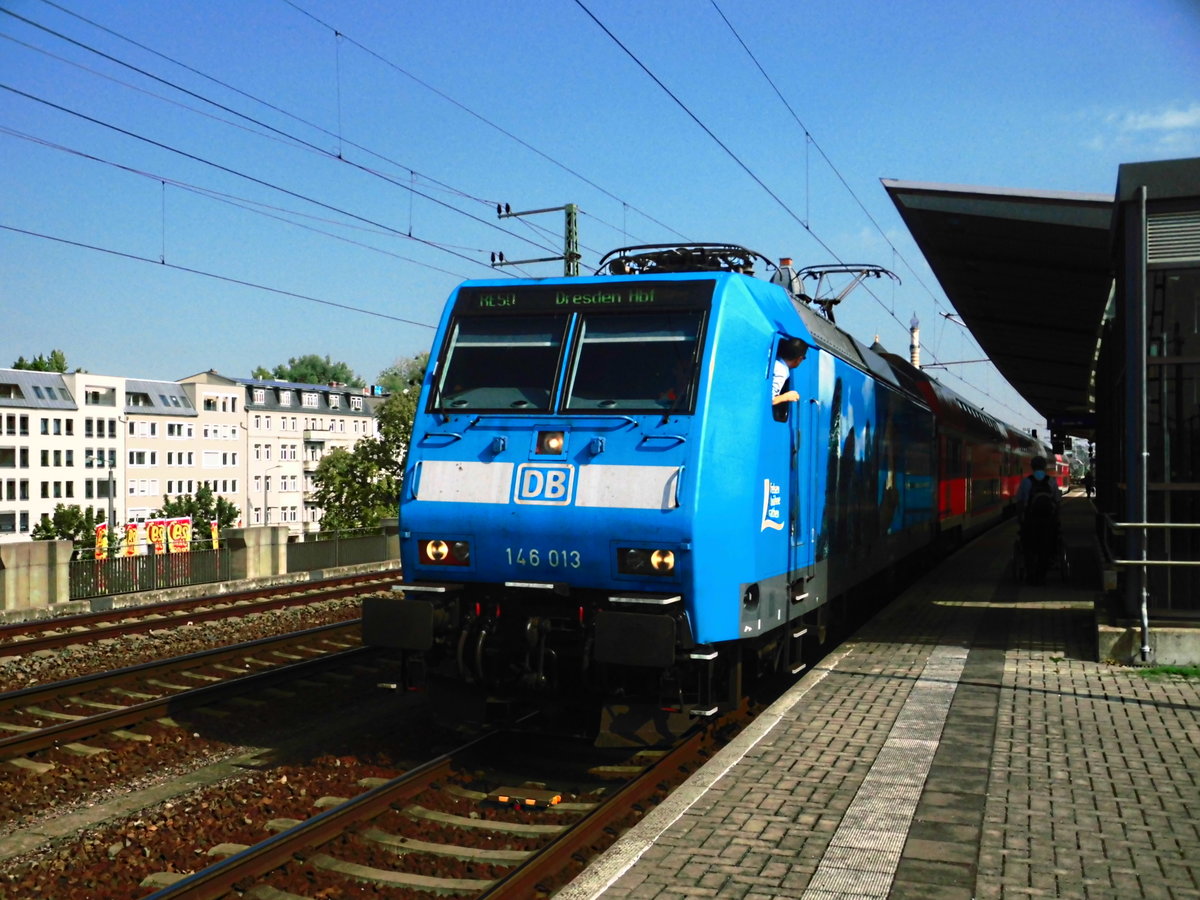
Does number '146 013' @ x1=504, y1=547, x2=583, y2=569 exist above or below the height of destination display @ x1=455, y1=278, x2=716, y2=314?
below

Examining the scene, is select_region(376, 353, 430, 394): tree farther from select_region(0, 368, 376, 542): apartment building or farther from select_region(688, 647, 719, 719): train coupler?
select_region(688, 647, 719, 719): train coupler

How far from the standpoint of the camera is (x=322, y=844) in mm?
6285

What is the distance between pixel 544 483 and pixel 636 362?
1069mm

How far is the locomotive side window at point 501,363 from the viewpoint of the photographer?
7.95 m

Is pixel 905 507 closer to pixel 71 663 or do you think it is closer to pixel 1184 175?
pixel 1184 175

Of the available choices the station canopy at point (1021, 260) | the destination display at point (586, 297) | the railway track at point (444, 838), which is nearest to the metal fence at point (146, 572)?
the destination display at point (586, 297)

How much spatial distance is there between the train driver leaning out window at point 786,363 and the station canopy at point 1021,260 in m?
5.29

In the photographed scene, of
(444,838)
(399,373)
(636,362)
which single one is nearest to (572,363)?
(636,362)

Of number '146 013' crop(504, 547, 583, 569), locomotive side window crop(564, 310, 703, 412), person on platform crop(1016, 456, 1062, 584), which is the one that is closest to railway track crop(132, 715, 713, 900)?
number '146 013' crop(504, 547, 583, 569)

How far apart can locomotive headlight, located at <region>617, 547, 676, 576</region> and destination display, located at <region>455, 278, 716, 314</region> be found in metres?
1.75

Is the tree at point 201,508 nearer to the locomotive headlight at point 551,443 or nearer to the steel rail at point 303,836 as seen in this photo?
the steel rail at point 303,836

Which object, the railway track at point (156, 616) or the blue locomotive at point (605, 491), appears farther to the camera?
the railway track at point (156, 616)

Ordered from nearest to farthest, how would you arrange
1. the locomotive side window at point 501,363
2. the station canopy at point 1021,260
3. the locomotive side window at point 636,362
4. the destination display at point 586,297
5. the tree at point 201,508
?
the locomotive side window at point 636,362, the destination display at point 586,297, the locomotive side window at point 501,363, the station canopy at point 1021,260, the tree at point 201,508

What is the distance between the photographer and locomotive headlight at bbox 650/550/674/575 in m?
7.03
